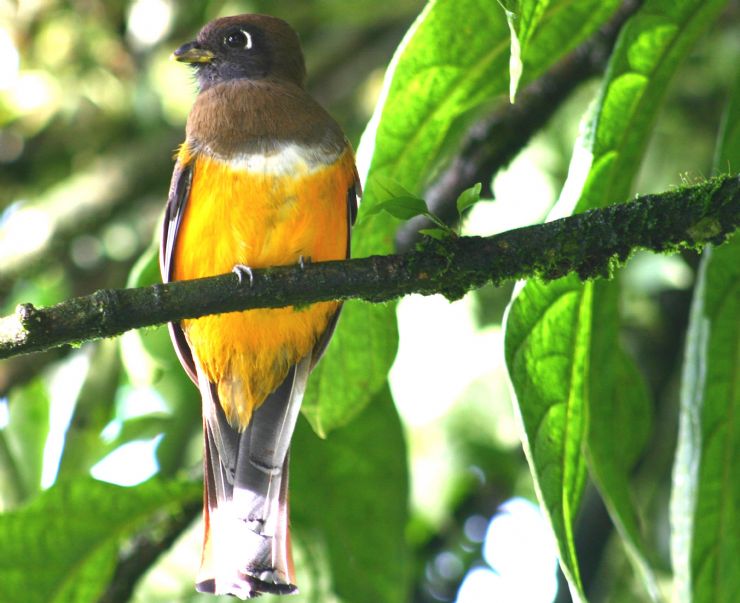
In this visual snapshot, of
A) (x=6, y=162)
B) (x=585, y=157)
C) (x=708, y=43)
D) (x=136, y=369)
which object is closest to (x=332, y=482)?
(x=136, y=369)

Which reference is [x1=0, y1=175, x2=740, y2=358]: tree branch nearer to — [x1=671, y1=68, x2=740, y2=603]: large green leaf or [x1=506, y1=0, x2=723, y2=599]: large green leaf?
[x1=506, y1=0, x2=723, y2=599]: large green leaf

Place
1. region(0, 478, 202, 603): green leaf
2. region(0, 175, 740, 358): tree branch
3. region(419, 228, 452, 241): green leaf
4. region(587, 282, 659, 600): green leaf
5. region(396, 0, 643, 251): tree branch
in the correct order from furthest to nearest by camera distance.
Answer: region(396, 0, 643, 251): tree branch < region(0, 478, 202, 603): green leaf < region(587, 282, 659, 600): green leaf < region(419, 228, 452, 241): green leaf < region(0, 175, 740, 358): tree branch

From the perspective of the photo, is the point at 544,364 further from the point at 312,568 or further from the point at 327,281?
the point at 312,568

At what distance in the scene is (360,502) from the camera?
12.2ft

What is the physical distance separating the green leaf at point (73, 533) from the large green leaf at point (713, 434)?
64.5 inches

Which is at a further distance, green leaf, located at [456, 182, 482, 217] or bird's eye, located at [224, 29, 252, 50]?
bird's eye, located at [224, 29, 252, 50]

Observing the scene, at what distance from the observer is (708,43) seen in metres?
4.80

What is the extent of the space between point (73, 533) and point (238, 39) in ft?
6.40

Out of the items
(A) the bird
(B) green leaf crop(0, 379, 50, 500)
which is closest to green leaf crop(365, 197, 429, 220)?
(A) the bird

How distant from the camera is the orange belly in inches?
133

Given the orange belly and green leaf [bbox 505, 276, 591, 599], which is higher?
the orange belly

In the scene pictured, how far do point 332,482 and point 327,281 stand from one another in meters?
1.42

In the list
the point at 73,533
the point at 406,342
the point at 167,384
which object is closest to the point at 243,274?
the point at 73,533

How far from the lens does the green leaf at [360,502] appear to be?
365cm
